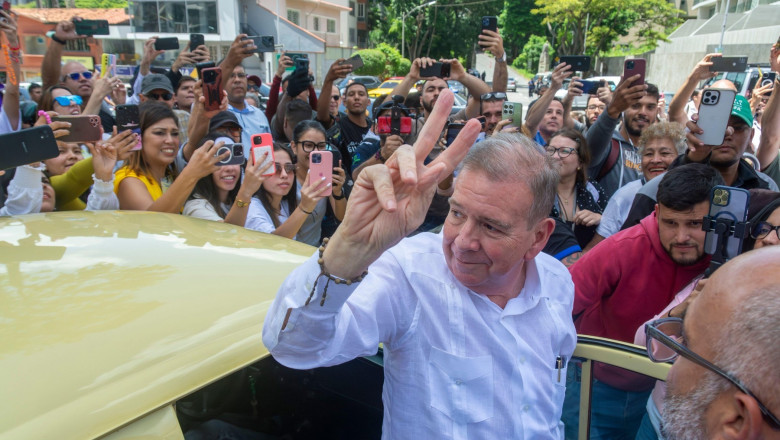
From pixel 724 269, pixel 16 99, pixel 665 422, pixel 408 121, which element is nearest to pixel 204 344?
pixel 665 422

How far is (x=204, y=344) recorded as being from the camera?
1.45 metres

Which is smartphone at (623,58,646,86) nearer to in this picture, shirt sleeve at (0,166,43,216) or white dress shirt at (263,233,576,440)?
white dress shirt at (263,233,576,440)

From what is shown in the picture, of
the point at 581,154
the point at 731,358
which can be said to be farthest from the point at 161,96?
the point at 731,358

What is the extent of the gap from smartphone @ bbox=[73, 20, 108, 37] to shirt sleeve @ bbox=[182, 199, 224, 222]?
3348 millimetres

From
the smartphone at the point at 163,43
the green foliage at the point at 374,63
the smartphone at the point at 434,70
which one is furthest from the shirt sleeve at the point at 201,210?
the green foliage at the point at 374,63

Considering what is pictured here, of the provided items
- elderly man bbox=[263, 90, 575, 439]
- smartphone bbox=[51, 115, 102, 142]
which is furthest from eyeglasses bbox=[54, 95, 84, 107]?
elderly man bbox=[263, 90, 575, 439]

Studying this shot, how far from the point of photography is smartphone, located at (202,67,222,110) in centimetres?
375

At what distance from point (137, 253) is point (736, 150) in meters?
3.34

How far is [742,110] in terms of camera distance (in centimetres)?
341

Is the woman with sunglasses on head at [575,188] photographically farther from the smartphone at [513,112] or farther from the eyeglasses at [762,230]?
the eyeglasses at [762,230]

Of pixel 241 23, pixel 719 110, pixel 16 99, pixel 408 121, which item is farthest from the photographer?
pixel 241 23

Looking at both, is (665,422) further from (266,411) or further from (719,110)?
(719,110)

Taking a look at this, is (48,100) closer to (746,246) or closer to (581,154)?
(581,154)

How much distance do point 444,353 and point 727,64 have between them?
4.24 meters
